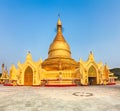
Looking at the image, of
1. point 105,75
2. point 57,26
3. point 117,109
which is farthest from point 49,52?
point 117,109

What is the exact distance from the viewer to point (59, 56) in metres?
40.7

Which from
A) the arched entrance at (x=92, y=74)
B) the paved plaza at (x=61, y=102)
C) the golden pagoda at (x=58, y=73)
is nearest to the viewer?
the paved plaza at (x=61, y=102)

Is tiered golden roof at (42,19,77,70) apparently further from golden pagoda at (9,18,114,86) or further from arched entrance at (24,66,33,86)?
arched entrance at (24,66,33,86)

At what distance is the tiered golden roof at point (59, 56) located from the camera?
38.2 metres

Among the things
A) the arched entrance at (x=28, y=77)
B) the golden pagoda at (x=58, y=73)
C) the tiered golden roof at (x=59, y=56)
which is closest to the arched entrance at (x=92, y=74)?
the golden pagoda at (x=58, y=73)

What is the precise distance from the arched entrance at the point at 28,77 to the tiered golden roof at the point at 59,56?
554 cm

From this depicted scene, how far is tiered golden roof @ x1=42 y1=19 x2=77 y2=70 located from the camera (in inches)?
1503

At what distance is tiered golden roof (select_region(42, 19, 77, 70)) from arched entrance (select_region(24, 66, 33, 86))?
5538 millimetres

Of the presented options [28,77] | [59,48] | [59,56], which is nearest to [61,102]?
[28,77]

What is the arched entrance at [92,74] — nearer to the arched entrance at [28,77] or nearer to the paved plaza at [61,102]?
the arched entrance at [28,77]

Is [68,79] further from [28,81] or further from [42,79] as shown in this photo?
[28,81]

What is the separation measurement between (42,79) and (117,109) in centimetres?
2616

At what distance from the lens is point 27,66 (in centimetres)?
3391

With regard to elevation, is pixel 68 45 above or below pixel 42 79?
above
